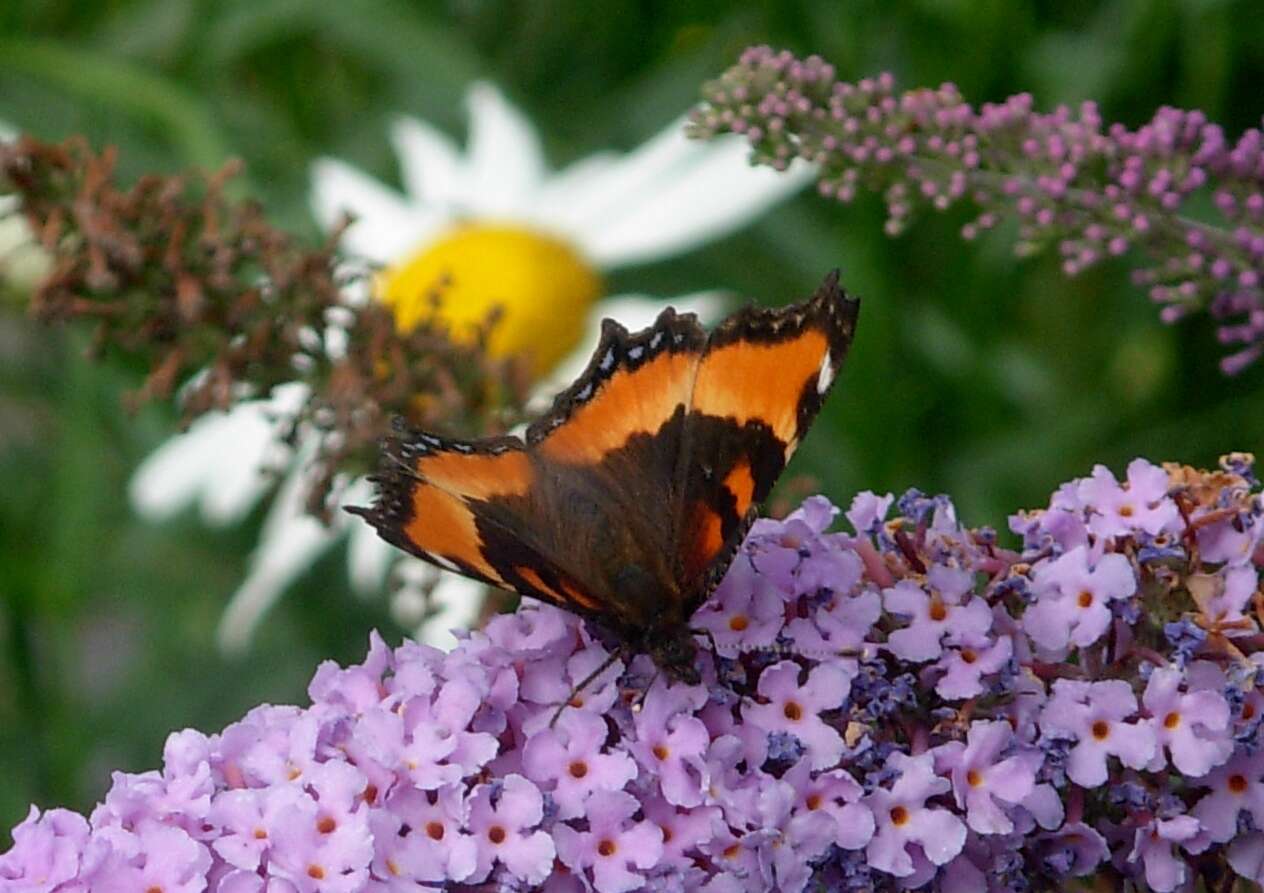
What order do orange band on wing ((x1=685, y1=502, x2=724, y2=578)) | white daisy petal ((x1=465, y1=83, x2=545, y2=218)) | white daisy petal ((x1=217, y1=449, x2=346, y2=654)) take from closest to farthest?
orange band on wing ((x1=685, y1=502, x2=724, y2=578)), white daisy petal ((x1=217, y1=449, x2=346, y2=654)), white daisy petal ((x1=465, y1=83, x2=545, y2=218))

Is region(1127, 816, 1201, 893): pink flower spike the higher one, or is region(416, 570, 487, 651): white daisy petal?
region(1127, 816, 1201, 893): pink flower spike

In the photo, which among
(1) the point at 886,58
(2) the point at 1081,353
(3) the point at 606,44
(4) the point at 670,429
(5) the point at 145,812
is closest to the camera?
(5) the point at 145,812

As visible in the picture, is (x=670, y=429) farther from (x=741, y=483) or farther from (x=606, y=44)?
(x=606, y=44)

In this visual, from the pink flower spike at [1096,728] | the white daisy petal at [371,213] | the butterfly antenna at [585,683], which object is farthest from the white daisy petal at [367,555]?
the pink flower spike at [1096,728]

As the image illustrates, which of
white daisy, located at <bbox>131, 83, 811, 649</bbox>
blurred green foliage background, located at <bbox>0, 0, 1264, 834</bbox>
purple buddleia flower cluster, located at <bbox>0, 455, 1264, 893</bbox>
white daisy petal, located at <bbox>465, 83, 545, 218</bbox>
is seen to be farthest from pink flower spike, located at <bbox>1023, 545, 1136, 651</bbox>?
white daisy petal, located at <bbox>465, 83, 545, 218</bbox>

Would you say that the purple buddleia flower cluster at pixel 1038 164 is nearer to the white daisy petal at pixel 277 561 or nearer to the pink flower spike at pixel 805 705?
the pink flower spike at pixel 805 705

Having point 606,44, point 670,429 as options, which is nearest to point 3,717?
point 606,44

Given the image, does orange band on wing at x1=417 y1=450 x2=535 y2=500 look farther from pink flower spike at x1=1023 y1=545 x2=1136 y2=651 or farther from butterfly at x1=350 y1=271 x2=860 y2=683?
pink flower spike at x1=1023 y1=545 x2=1136 y2=651

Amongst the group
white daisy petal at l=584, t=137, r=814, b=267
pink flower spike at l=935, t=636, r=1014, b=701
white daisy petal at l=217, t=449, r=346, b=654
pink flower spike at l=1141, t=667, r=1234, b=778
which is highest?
pink flower spike at l=1141, t=667, r=1234, b=778
